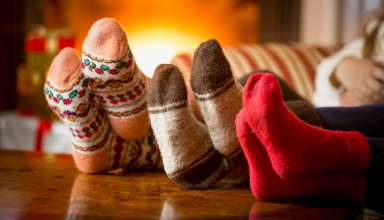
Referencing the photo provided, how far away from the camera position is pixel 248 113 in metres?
0.68

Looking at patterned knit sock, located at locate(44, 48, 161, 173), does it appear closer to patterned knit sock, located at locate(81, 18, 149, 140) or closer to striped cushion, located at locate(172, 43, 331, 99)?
patterned knit sock, located at locate(81, 18, 149, 140)

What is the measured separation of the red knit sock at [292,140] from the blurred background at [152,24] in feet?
5.03

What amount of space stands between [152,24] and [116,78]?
1491 millimetres

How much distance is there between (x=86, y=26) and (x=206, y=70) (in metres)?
1.62

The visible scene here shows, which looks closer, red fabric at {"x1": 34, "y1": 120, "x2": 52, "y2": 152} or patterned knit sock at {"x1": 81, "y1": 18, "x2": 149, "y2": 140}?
patterned knit sock at {"x1": 81, "y1": 18, "x2": 149, "y2": 140}

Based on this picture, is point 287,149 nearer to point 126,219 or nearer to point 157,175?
point 126,219

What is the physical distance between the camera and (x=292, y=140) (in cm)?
68

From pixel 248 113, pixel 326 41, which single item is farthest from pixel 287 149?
pixel 326 41

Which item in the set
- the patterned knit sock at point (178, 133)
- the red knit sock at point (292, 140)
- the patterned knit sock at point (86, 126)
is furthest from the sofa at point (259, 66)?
the red knit sock at point (292, 140)

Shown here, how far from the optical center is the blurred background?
224 cm

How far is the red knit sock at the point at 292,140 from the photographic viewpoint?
2.17 feet

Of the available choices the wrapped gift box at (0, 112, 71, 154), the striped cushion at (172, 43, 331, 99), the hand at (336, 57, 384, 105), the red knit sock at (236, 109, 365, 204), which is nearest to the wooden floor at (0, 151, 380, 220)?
the red knit sock at (236, 109, 365, 204)

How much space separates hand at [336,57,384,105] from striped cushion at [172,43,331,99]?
34cm

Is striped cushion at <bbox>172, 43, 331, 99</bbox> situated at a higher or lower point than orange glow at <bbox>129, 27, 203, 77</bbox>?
higher
